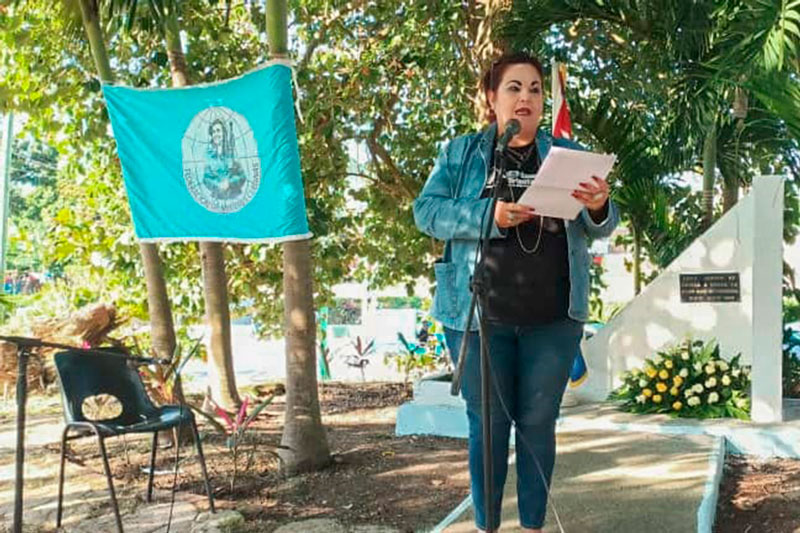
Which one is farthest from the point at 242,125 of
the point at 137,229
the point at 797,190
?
the point at 797,190

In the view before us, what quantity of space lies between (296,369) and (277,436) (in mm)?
1392

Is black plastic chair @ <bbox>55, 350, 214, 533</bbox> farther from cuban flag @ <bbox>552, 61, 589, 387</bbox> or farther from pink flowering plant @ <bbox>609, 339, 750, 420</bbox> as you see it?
pink flowering plant @ <bbox>609, 339, 750, 420</bbox>

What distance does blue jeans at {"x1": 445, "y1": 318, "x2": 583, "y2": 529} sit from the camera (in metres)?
2.57

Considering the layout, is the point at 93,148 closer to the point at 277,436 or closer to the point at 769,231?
the point at 277,436

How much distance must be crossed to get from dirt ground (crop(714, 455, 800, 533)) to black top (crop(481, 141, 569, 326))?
5.82 ft

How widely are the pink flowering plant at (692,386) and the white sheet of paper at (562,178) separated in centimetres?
366

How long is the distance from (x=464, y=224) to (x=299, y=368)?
2340mm

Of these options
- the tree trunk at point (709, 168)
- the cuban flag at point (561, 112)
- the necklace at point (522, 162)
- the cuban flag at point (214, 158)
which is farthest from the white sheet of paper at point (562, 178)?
the tree trunk at point (709, 168)

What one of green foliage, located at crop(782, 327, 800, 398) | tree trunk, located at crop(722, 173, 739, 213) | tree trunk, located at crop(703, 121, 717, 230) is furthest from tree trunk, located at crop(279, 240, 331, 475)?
tree trunk, located at crop(722, 173, 739, 213)

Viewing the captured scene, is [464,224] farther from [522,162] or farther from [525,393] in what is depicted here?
[525,393]

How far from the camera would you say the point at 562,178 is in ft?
7.21

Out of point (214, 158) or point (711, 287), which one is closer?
point (214, 158)

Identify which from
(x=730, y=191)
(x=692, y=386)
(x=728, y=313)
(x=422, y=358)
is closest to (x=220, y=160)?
(x=692, y=386)

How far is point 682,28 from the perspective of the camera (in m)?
6.28
